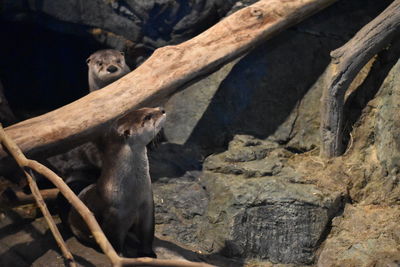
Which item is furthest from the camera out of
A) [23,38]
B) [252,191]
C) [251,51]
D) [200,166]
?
[23,38]

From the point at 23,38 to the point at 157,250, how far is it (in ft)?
10.00

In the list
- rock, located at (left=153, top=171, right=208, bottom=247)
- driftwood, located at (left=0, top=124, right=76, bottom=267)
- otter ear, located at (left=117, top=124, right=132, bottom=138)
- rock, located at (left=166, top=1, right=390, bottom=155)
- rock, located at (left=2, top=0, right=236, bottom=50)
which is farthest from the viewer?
rock, located at (left=2, top=0, right=236, bottom=50)

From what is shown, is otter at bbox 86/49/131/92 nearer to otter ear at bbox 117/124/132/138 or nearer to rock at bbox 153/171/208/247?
rock at bbox 153/171/208/247

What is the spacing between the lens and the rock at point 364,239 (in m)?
4.07

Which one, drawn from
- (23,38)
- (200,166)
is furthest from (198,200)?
(23,38)

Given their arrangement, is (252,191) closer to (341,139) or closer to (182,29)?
(341,139)

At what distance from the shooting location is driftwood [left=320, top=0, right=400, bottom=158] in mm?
4551

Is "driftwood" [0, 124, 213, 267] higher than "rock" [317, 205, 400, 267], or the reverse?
"driftwood" [0, 124, 213, 267]

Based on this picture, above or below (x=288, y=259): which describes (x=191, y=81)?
above

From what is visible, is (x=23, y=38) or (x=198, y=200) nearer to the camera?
(x=198, y=200)

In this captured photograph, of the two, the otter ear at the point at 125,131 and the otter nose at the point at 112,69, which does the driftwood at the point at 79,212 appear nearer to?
the otter ear at the point at 125,131

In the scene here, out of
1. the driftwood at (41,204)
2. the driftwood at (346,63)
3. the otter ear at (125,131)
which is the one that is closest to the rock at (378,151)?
the driftwood at (346,63)

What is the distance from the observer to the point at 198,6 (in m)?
5.53

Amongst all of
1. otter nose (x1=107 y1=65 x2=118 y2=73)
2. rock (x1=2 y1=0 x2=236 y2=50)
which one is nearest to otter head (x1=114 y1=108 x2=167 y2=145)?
otter nose (x1=107 y1=65 x2=118 y2=73)
